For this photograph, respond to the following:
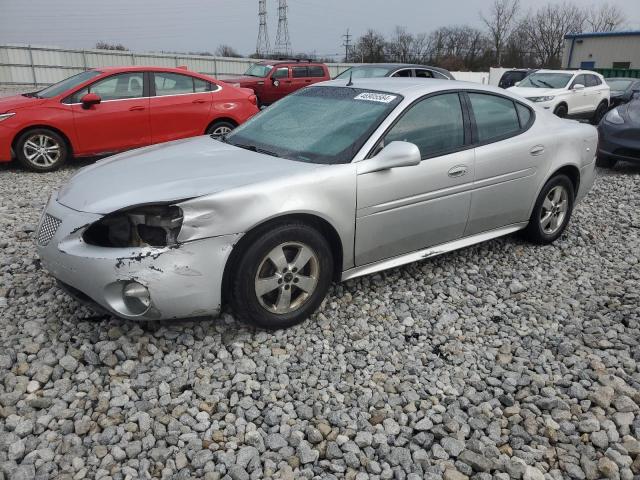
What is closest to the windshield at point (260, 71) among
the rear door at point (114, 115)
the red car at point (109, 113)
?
the red car at point (109, 113)

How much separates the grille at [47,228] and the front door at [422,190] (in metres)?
1.78

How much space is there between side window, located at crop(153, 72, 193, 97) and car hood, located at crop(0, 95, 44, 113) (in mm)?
1605

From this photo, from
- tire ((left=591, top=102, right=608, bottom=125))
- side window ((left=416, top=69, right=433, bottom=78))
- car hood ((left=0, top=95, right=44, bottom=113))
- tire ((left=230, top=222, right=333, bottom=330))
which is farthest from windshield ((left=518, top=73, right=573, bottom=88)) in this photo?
tire ((left=230, top=222, right=333, bottom=330))

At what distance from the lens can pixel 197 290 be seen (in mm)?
2951

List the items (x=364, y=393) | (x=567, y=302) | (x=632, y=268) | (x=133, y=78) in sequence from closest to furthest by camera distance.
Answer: (x=364, y=393) → (x=567, y=302) → (x=632, y=268) → (x=133, y=78)

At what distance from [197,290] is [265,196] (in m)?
0.64

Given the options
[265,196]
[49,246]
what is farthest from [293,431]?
[49,246]

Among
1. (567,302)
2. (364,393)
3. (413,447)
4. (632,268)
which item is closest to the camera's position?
(413,447)

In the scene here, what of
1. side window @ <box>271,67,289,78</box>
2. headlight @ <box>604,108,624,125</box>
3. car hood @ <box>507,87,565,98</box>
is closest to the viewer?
headlight @ <box>604,108,624,125</box>

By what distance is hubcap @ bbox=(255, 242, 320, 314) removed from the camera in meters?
3.16

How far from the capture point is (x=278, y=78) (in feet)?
51.8

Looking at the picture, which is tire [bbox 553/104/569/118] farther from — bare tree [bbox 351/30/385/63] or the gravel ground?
bare tree [bbox 351/30/385/63]

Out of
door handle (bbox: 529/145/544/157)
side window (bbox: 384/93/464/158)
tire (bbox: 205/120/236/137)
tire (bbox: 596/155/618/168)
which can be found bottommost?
tire (bbox: 596/155/618/168)

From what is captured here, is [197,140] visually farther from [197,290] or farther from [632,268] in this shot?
[632,268]
